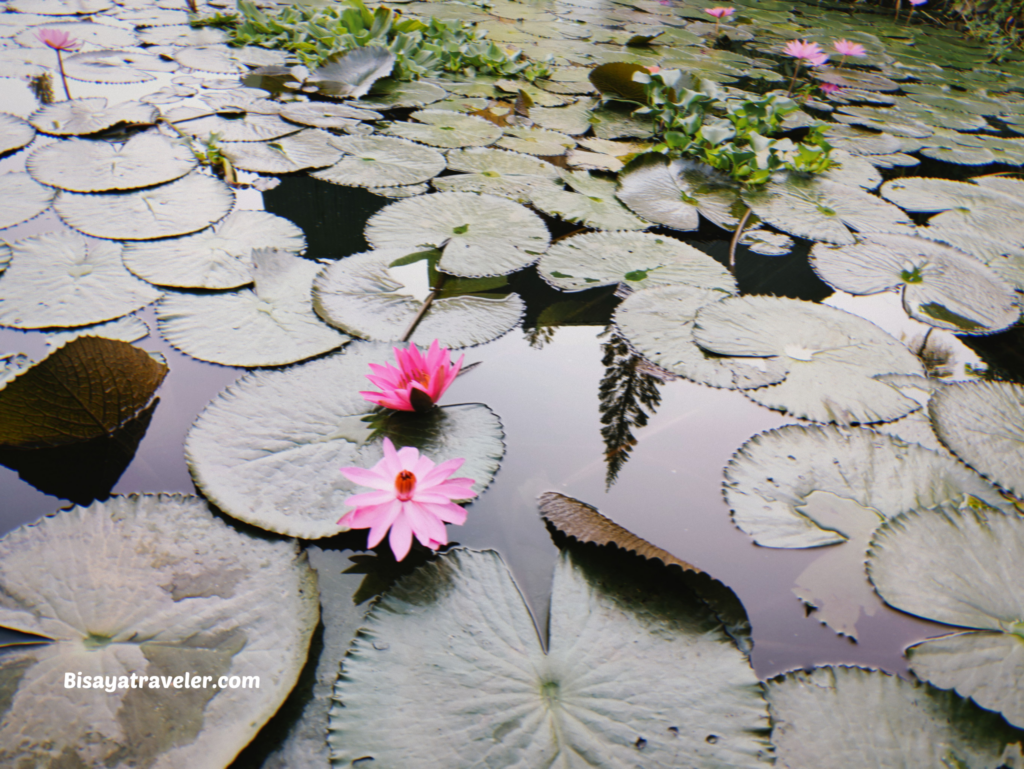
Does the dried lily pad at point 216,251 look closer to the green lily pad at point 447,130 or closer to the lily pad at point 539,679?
the green lily pad at point 447,130

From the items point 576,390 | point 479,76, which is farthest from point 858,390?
point 479,76

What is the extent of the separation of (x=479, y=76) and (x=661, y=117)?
1213 millimetres

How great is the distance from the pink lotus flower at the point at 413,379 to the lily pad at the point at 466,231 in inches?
19.6

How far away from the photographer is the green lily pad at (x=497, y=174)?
1.88 metres

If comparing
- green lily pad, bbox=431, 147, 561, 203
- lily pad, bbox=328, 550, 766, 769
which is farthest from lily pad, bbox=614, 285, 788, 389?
green lily pad, bbox=431, 147, 561, 203

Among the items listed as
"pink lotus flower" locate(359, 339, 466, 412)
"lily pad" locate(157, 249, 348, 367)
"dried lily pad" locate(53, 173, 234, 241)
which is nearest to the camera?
"pink lotus flower" locate(359, 339, 466, 412)

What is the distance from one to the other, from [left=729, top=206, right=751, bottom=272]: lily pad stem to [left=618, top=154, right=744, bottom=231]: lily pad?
0.07 ft

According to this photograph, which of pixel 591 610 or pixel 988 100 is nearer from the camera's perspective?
pixel 591 610

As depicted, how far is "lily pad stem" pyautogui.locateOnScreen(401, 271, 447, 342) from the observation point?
124cm

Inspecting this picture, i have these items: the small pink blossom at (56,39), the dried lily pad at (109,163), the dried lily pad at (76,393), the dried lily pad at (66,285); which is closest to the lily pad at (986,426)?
the dried lily pad at (76,393)

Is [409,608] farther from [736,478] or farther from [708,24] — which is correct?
[708,24]

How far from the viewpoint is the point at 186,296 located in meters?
1.30

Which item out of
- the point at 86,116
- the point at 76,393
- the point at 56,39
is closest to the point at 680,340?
the point at 76,393

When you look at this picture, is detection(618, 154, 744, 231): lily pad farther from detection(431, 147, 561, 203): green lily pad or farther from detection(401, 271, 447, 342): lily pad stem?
detection(401, 271, 447, 342): lily pad stem
